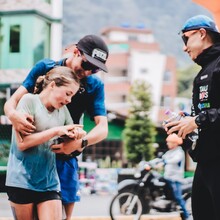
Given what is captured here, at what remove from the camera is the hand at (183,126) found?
2715 millimetres

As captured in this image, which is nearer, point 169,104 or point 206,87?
point 206,87

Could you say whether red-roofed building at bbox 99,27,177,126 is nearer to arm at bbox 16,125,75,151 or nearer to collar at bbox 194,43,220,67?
collar at bbox 194,43,220,67

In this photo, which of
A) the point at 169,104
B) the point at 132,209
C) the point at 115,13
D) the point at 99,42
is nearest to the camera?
the point at 99,42

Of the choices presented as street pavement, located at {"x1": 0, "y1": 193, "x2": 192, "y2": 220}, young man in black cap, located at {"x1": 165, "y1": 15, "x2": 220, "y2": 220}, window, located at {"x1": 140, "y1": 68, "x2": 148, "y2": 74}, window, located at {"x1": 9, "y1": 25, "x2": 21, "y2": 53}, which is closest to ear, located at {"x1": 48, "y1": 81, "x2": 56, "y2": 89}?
young man in black cap, located at {"x1": 165, "y1": 15, "x2": 220, "y2": 220}

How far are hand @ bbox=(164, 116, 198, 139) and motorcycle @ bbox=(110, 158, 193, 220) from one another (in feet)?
15.7

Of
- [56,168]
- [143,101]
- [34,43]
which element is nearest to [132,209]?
[56,168]

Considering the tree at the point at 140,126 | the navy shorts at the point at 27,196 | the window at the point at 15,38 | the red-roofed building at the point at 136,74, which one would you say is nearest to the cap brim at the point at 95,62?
the navy shorts at the point at 27,196

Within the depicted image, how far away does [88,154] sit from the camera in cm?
2681

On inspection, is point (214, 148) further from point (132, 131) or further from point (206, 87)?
point (132, 131)

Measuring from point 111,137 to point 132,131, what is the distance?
194 cm

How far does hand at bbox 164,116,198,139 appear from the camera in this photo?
271 cm

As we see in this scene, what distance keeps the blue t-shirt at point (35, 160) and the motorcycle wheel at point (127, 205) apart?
479 centimetres

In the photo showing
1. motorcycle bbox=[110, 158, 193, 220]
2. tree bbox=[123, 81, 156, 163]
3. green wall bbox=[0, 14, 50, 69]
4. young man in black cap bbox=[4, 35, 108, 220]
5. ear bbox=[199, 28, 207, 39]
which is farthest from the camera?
tree bbox=[123, 81, 156, 163]

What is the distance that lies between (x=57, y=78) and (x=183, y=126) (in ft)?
1.95
